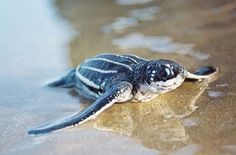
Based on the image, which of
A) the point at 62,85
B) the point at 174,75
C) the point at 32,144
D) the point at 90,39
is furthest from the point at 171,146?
the point at 90,39

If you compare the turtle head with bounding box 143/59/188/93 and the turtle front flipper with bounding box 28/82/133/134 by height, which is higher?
the turtle head with bounding box 143/59/188/93

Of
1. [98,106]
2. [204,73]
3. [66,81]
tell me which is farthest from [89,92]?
[204,73]

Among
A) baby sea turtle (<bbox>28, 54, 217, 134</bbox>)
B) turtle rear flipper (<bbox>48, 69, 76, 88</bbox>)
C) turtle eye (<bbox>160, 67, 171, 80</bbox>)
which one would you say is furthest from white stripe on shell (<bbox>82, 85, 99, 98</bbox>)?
turtle eye (<bbox>160, 67, 171, 80</bbox>)

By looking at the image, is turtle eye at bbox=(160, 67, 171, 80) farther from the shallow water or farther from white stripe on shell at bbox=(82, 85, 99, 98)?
white stripe on shell at bbox=(82, 85, 99, 98)

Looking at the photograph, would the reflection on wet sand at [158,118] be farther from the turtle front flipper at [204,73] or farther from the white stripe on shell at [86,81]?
the white stripe on shell at [86,81]

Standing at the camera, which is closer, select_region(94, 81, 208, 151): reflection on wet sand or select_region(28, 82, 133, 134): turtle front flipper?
select_region(94, 81, 208, 151): reflection on wet sand

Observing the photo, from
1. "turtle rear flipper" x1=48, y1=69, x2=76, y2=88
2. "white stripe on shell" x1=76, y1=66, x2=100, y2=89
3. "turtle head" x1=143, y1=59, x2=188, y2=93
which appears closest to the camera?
"turtle head" x1=143, y1=59, x2=188, y2=93
